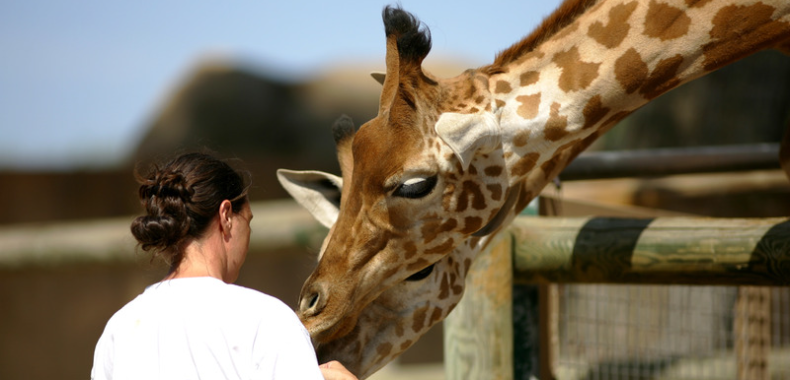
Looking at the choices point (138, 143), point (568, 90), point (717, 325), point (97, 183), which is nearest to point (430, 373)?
point (717, 325)

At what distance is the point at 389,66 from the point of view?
2014mm

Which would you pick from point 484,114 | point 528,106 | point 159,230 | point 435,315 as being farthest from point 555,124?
point 159,230

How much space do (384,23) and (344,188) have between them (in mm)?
511

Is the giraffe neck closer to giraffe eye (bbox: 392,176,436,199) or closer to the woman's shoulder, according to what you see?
giraffe eye (bbox: 392,176,436,199)

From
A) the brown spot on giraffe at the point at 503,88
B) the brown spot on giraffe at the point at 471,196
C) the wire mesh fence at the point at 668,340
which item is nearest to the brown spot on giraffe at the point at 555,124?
the brown spot on giraffe at the point at 503,88

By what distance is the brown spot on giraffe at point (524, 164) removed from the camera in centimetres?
201

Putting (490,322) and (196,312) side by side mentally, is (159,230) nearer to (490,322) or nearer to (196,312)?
(196,312)

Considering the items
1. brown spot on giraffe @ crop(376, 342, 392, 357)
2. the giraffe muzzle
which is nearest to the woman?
the giraffe muzzle

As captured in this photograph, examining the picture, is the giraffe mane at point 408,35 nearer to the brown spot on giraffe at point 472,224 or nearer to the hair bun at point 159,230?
the brown spot on giraffe at point 472,224

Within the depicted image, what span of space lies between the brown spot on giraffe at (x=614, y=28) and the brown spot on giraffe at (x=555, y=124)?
0.21 meters

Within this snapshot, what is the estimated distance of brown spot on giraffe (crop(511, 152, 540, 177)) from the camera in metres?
2.01

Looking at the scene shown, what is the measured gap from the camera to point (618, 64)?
1998 millimetres

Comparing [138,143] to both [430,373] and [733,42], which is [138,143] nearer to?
[430,373]

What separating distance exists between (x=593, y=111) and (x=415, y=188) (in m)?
0.51
